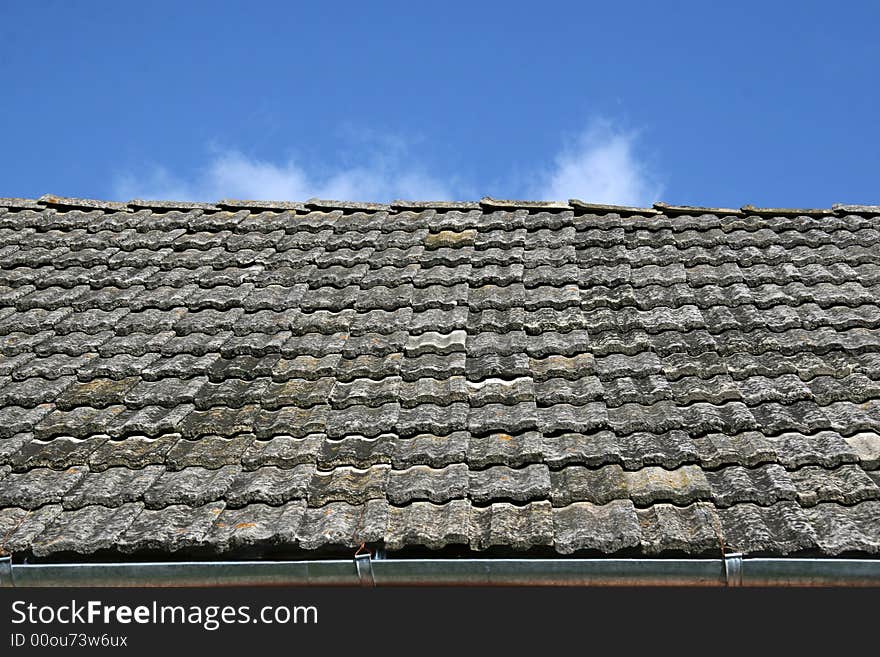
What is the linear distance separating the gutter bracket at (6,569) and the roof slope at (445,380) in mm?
74

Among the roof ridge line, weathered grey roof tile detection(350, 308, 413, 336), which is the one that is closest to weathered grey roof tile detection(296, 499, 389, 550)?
weathered grey roof tile detection(350, 308, 413, 336)

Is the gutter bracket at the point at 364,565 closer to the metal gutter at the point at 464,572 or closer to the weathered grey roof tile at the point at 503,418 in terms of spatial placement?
the metal gutter at the point at 464,572

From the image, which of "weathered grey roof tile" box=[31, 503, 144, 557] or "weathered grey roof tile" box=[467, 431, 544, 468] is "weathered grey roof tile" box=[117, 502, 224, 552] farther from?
"weathered grey roof tile" box=[467, 431, 544, 468]

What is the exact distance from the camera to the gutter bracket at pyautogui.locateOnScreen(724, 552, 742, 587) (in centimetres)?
295

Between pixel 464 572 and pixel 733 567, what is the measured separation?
0.93m

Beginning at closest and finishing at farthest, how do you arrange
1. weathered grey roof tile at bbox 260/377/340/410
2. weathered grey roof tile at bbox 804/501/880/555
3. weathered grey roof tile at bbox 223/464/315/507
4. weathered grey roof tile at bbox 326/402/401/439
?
weathered grey roof tile at bbox 804/501/880/555, weathered grey roof tile at bbox 223/464/315/507, weathered grey roof tile at bbox 326/402/401/439, weathered grey roof tile at bbox 260/377/340/410

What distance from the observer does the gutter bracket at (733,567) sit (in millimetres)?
2949

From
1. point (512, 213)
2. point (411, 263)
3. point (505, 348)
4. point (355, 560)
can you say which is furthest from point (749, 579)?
point (512, 213)

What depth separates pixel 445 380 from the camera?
4301mm

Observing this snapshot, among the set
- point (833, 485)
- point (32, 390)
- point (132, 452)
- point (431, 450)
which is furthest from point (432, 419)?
point (32, 390)

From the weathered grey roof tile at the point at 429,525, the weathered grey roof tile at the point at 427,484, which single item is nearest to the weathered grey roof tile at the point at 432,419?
the weathered grey roof tile at the point at 427,484

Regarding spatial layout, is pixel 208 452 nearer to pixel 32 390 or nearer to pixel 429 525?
pixel 429 525

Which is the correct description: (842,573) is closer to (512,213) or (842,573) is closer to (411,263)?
(411,263)

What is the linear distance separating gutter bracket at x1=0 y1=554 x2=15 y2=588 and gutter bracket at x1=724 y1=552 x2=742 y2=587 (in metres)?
2.61
